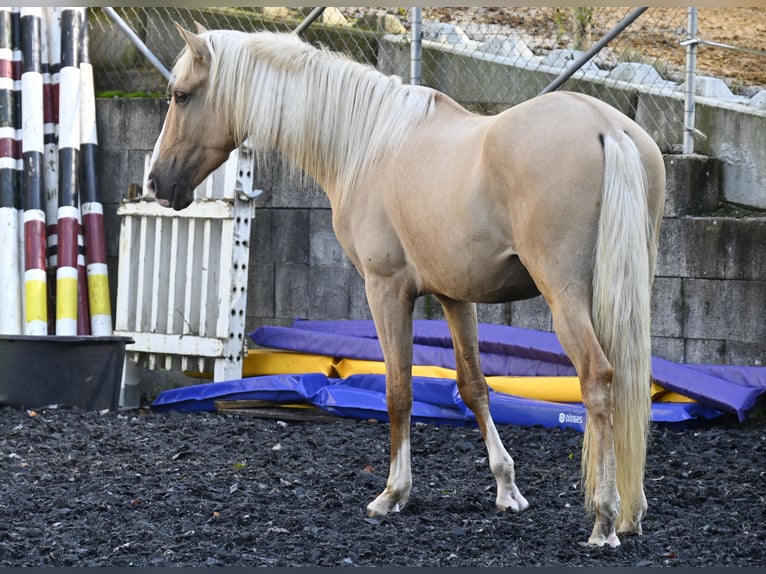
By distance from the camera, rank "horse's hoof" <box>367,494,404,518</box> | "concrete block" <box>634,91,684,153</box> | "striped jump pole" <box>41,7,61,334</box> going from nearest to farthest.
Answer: "horse's hoof" <box>367,494,404,518</box>, "concrete block" <box>634,91,684,153</box>, "striped jump pole" <box>41,7,61,334</box>

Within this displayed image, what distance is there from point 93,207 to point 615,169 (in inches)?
171

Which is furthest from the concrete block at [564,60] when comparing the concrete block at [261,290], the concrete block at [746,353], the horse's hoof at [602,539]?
the horse's hoof at [602,539]

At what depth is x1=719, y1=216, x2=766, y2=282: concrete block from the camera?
5.08 metres

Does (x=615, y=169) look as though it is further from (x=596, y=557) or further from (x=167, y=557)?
(x=167, y=557)

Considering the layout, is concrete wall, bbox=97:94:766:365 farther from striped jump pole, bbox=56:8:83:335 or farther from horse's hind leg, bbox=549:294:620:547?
horse's hind leg, bbox=549:294:620:547

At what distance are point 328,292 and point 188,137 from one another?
225 centimetres

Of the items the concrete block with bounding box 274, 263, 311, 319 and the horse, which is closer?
the horse

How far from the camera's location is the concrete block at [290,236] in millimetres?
6180

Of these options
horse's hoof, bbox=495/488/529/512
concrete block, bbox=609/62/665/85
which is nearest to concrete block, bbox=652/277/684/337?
concrete block, bbox=609/62/665/85

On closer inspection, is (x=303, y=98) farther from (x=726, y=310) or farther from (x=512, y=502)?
(x=726, y=310)

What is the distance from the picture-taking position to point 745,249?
5113 millimetres

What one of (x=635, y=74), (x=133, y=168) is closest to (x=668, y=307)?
(x=635, y=74)

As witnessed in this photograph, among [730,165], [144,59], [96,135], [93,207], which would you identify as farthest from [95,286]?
[730,165]

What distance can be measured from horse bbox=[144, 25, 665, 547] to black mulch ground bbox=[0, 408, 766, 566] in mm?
212
